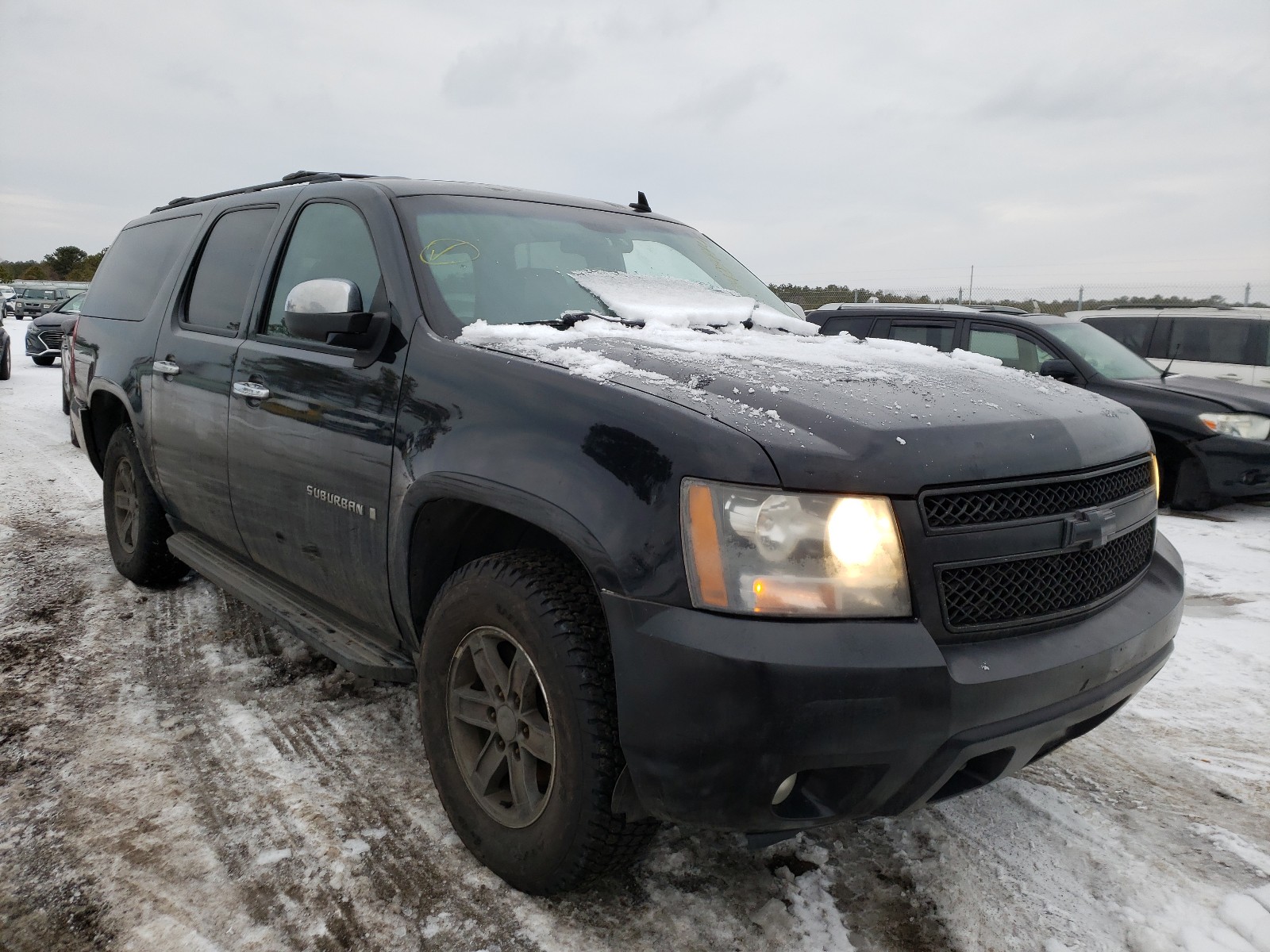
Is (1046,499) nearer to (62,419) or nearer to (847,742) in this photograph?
(847,742)

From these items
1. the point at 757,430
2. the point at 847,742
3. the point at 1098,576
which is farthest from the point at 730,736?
the point at 1098,576

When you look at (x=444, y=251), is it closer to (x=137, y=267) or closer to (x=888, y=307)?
(x=137, y=267)

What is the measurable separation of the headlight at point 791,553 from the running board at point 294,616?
1255 millimetres

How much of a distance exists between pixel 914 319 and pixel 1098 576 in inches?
257

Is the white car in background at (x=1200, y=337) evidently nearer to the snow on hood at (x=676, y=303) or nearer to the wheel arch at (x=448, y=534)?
the snow on hood at (x=676, y=303)

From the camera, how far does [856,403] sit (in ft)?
6.53

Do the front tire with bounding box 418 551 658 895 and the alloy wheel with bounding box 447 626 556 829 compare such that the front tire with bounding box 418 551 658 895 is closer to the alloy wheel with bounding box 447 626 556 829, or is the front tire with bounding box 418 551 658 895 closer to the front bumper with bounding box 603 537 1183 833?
the alloy wheel with bounding box 447 626 556 829

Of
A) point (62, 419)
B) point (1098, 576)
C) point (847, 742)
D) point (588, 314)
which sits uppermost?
point (588, 314)

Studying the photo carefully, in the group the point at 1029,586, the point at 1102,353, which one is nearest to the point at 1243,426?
the point at 1102,353

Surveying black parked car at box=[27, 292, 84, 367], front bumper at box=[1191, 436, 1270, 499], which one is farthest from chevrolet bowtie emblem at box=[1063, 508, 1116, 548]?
black parked car at box=[27, 292, 84, 367]

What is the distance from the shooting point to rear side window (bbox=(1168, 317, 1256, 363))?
31.1ft

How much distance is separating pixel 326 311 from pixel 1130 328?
9856 mm

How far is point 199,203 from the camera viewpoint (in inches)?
168

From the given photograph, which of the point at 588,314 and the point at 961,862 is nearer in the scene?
the point at 961,862
